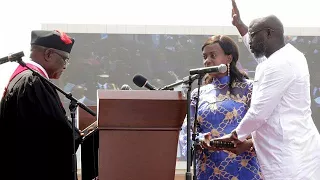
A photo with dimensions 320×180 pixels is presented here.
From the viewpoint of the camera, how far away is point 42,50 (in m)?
4.08

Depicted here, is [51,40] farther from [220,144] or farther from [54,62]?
[220,144]

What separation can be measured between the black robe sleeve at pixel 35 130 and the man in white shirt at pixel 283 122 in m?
1.21

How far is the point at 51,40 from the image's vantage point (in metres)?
4.11

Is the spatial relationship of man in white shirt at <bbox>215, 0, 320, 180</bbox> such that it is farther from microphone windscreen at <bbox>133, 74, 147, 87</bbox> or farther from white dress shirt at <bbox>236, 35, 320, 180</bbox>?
microphone windscreen at <bbox>133, 74, 147, 87</bbox>

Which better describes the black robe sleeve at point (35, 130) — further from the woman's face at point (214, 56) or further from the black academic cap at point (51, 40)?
the woman's face at point (214, 56)

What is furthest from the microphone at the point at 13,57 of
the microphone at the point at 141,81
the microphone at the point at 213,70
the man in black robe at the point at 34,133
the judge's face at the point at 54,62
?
the microphone at the point at 213,70

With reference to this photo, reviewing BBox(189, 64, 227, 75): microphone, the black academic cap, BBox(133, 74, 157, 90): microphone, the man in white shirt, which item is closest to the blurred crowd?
the black academic cap

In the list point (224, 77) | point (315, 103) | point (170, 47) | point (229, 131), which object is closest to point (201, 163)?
point (229, 131)

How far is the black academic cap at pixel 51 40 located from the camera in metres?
4.10

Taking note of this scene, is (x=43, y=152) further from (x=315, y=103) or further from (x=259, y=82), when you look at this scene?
(x=315, y=103)

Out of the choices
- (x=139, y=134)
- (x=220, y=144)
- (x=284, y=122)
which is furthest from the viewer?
(x=220, y=144)

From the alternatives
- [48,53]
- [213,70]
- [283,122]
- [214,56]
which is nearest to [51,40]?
[48,53]

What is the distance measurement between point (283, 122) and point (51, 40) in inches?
70.5

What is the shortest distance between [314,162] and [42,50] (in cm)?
207
